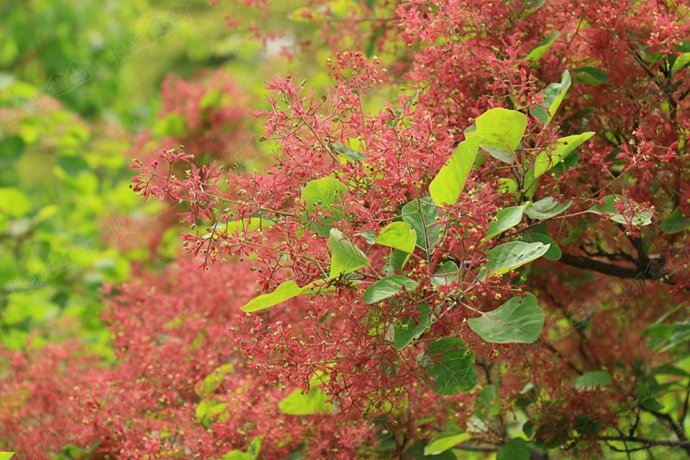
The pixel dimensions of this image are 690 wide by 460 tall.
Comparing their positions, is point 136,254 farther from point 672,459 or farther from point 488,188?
point 488,188

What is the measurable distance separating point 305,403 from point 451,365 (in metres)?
0.48

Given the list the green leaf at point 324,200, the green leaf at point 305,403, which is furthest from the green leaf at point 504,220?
the green leaf at point 305,403

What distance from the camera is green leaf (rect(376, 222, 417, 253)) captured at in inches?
49.9

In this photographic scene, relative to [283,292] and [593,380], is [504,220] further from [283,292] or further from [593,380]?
[593,380]

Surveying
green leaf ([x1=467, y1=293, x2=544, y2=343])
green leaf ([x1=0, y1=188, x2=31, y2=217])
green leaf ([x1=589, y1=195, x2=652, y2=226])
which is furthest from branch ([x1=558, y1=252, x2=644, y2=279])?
green leaf ([x1=0, y1=188, x2=31, y2=217])

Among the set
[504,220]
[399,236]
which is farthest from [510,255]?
[399,236]

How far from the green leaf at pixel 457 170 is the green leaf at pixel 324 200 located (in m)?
0.16

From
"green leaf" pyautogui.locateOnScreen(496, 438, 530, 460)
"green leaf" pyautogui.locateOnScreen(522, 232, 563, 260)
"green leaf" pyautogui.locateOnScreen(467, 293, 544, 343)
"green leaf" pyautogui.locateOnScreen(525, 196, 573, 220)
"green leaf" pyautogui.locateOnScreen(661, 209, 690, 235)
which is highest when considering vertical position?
"green leaf" pyautogui.locateOnScreen(525, 196, 573, 220)

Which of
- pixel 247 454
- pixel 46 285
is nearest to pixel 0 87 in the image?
pixel 46 285

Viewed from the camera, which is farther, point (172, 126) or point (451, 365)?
point (172, 126)

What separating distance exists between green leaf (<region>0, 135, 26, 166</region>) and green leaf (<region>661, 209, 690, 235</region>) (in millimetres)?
3122

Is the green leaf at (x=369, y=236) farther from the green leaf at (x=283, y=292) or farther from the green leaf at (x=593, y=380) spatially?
the green leaf at (x=593, y=380)

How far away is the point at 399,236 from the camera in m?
1.28

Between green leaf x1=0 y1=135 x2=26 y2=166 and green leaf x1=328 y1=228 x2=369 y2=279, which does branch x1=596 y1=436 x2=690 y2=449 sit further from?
green leaf x1=0 y1=135 x2=26 y2=166
